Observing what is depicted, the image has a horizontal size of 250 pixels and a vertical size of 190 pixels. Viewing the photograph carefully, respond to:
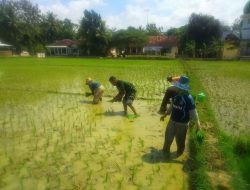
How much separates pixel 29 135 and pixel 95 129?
1.47 meters

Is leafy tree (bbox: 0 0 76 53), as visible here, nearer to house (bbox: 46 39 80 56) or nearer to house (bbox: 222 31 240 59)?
house (bbox: 46 39 80 56)

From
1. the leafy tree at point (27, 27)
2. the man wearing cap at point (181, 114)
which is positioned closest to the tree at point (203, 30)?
the leafy tree at point (27, 27)

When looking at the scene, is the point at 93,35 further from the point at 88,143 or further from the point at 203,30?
the point at 88,143

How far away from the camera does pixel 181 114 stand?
505 centimetres

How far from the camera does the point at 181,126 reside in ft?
16.8

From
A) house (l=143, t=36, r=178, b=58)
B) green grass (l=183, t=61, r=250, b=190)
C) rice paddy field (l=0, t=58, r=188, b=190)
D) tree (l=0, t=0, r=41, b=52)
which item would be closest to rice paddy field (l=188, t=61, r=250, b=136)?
green grass (l=183, t=61, r=250, b=190)

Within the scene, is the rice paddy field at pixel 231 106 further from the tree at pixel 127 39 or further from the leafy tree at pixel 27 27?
the leafy tree at pixel 27 27

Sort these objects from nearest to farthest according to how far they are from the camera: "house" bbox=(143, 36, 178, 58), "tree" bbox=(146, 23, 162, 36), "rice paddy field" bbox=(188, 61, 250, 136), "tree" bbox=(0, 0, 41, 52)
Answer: "rice paddy field" bbox=(188, 61, 250, 136)
"house" bbox=(143, 36, 178, 58)
"tree" bbox=(0, 0, 41, 52)
"tree" bbox=(146, 23, 162, 36)

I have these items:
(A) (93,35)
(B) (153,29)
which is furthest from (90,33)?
(B) (153,29)

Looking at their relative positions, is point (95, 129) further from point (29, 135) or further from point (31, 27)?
point (31, 27)

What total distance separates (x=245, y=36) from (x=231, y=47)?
3.14m

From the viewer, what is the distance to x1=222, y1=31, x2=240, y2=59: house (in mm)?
40562

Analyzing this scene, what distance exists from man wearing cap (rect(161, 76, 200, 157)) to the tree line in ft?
116

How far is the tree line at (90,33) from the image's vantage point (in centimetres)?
4100
